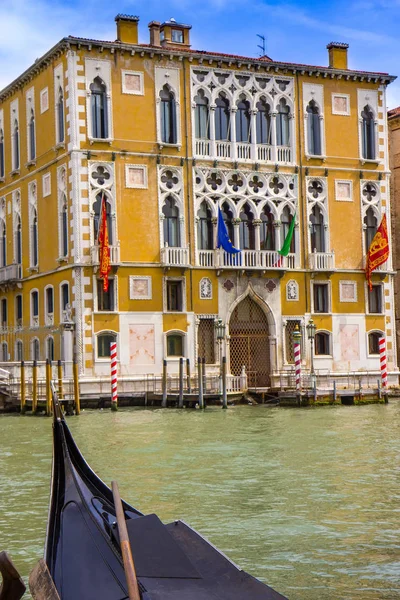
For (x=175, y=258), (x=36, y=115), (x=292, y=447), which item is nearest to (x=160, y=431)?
(x=292, y=447)

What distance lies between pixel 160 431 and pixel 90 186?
7905 mm

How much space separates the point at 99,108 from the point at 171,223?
8.95 ft

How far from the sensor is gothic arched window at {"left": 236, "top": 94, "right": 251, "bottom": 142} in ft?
76.8

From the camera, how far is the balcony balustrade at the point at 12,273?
24.4m

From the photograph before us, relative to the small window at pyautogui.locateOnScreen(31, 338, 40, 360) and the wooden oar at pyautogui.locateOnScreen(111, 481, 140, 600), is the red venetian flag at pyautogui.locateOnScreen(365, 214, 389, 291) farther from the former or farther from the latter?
the wooden oar at pyautogui.locateOnScreen(111, 481, 140, 600)

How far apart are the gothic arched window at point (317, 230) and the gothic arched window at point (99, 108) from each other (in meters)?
4.97

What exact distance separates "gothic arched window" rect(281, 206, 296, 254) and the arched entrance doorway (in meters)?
1.50

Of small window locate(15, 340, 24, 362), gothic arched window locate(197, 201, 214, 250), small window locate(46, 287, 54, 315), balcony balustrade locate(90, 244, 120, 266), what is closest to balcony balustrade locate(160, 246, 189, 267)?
gothic arched window locate(197, 201, 214, 250)

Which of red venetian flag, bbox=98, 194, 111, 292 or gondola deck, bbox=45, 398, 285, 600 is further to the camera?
red venetian flag, bbox=98, 194, 111, 292

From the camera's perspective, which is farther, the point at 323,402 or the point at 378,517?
the point at 323,402

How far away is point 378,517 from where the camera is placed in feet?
26.2

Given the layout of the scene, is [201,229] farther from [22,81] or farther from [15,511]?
[15,511]

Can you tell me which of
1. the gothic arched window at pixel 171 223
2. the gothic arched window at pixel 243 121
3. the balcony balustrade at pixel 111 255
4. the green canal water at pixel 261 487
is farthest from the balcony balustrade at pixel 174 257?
the green canal water at pixel 261 487

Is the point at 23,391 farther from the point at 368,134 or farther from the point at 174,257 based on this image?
the point at 368,134
